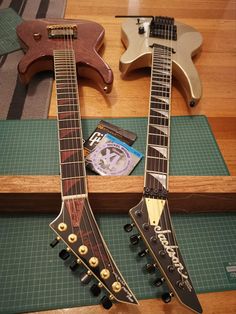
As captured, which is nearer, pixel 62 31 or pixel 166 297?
pixel 166 297

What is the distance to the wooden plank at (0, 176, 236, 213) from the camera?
57 centimetres

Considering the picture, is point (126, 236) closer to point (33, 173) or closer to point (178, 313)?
point (178, 313)

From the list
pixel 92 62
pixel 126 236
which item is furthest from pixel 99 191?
pixel 92 62

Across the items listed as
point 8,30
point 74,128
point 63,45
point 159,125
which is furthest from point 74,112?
point 8,30

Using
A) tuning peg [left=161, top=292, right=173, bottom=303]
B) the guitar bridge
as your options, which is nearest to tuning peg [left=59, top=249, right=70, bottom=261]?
tuning peg [left=161, top=292, right=173, bottom=303]

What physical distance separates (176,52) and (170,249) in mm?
728

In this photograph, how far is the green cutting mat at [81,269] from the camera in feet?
1.77

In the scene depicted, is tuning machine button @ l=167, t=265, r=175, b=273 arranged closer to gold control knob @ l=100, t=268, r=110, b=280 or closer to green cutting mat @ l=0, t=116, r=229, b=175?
gold control knob @ l=100, t=268, r=110, b=280

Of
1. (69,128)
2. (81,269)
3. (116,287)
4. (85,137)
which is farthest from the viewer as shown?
(85,137)

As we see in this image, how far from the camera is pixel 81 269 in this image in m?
0.57

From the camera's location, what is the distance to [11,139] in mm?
773

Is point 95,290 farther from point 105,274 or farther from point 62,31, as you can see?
point 62,31

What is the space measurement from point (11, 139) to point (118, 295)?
0.54 metres

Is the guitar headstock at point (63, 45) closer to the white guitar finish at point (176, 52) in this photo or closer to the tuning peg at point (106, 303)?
the white guitar finish at point (176, 52)
